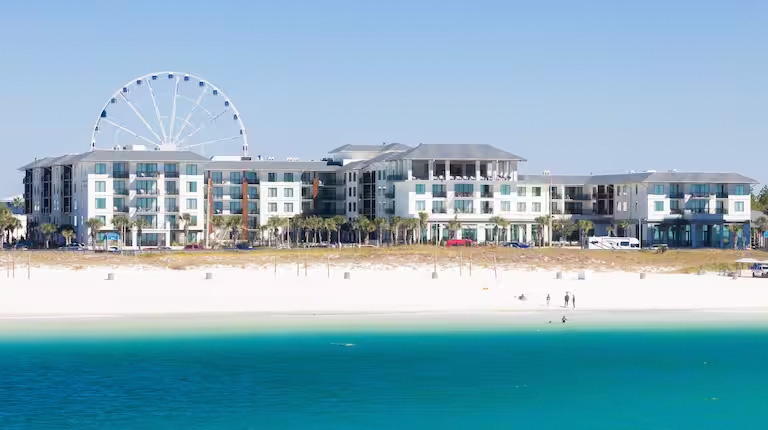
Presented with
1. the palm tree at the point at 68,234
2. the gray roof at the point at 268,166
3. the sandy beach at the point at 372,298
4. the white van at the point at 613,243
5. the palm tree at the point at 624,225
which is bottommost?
the sandy beach at the point at 372,298

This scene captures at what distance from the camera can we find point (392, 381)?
4272cm

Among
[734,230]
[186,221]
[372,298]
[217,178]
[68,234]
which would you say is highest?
[217,178]

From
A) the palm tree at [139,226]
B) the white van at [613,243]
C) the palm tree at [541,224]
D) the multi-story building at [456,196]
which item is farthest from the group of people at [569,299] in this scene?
the palm tree at [139,226]

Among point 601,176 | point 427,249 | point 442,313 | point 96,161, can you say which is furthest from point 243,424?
point 601,176

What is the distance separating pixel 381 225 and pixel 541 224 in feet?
54.9

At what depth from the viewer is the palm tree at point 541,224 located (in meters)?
127

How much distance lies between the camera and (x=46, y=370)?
44125 millimetres

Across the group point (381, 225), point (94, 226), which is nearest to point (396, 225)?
point (381, 225)

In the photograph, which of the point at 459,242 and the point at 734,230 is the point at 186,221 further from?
the point at 734,230

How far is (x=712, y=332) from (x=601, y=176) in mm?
82514

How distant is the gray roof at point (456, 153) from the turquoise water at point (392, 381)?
7323 cm

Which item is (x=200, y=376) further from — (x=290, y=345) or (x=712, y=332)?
(x=712, y=332)

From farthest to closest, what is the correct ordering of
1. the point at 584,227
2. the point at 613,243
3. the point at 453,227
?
the point at 584,227
the point at 453,227
the point at 613,243

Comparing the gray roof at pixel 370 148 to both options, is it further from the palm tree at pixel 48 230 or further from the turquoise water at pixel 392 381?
the turquoise water at pixel 392 381
